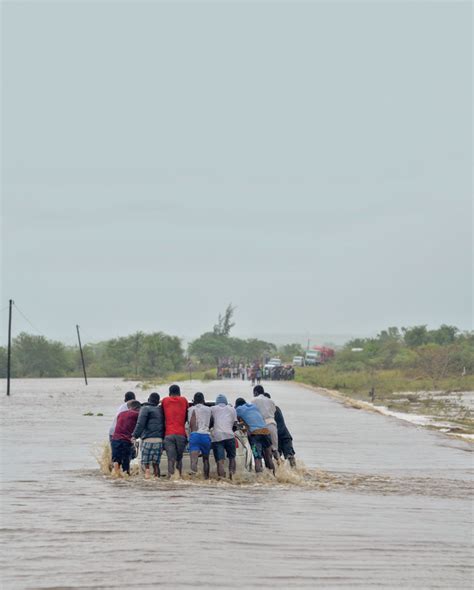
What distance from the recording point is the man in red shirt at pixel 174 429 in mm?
18266

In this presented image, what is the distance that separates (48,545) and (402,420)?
31.3 metres

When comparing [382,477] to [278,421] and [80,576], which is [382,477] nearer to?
[278,421]

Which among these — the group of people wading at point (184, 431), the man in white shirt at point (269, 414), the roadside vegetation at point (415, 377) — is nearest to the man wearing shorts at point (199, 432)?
the group of people wading at point (184, 431)

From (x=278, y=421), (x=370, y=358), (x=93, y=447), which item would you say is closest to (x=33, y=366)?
(x=370, y=358)

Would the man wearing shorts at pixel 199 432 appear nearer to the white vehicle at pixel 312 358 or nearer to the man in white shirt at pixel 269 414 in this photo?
the man in white shirt at pixel 269 414

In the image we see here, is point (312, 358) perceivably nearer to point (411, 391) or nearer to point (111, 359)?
point (111, 359)

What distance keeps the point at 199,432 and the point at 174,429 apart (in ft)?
1.54

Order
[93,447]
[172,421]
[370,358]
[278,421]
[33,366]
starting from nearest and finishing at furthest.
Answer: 1. [172,421]
2. [278,421]
3. [93,447]
4. [370,358]
5. [33,366]

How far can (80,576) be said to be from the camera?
10.8m

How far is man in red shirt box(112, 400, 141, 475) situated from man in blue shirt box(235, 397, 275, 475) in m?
1.93

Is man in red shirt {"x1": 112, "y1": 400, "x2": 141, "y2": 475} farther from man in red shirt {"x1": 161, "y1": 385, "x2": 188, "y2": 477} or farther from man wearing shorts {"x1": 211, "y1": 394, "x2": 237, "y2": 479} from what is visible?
man wearing shorts {"x1": 211, "y1": 394, "x2": 237, "y2": 479}

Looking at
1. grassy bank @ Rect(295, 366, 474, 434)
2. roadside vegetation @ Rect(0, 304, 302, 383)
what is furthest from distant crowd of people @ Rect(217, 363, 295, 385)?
roadside vegetation @ Rect(0, 304, 302, 383)

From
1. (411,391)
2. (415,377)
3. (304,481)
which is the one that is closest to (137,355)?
(415,377)

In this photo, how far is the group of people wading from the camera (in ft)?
60.0
